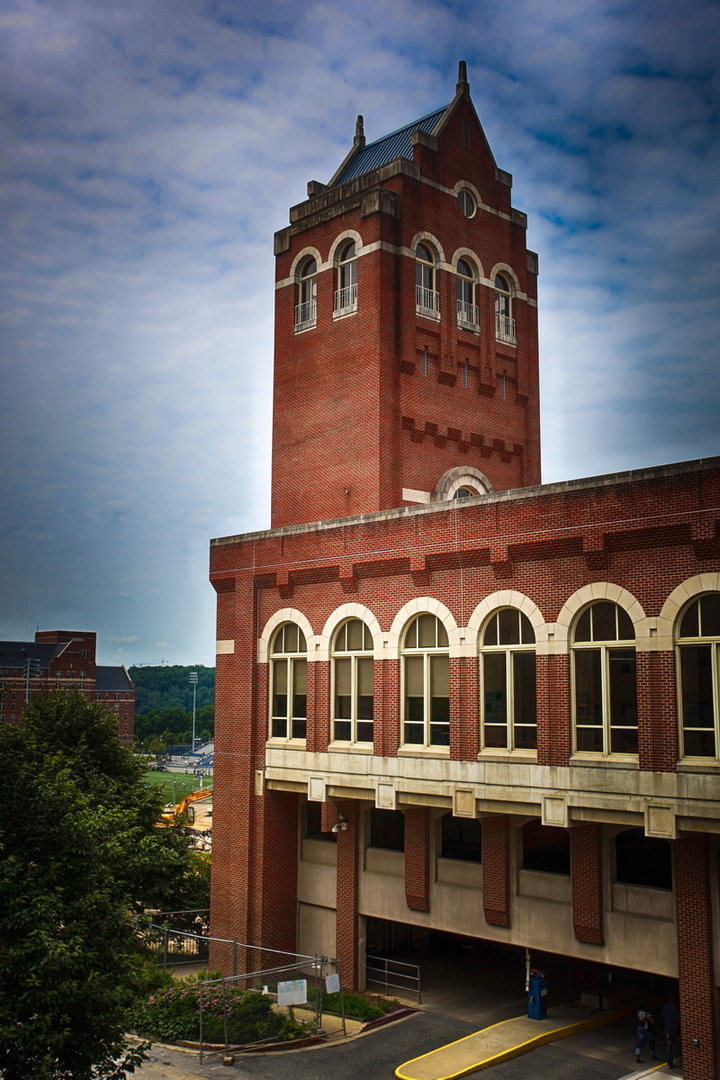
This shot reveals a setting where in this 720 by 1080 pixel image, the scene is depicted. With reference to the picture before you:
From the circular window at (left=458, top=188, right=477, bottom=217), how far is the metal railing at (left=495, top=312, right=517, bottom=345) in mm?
3489

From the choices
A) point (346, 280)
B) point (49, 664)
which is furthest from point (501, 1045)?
point (49, 664)

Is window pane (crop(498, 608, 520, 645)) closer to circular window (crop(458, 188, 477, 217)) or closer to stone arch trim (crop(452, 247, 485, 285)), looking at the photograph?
stone arch trim (crop(452, 247, 485, 285))

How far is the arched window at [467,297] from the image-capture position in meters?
32.6

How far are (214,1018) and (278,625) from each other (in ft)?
34.1

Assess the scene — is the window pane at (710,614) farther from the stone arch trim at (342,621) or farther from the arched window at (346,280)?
the arched window at (346,280)

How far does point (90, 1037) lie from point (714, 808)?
11749 mm

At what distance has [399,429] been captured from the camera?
99.7ft

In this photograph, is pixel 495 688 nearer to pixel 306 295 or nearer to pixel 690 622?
pixel 690 622

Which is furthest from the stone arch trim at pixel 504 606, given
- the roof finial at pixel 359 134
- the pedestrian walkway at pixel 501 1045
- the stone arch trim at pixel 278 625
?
the roof finial at pixel 359 134

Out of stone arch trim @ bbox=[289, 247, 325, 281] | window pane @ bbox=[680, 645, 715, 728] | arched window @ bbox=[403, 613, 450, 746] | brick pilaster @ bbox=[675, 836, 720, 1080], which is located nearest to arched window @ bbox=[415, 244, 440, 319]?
stone arch trim @ bbox=[289, 247, 325, 281]

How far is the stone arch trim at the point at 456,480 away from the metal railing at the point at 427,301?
4.97 metres

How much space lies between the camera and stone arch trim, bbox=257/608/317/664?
27812 millimetres

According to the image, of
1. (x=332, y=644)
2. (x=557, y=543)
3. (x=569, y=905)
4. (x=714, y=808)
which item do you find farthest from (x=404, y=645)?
(x=714, y=808)

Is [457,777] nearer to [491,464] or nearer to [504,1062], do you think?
[504,1062]
